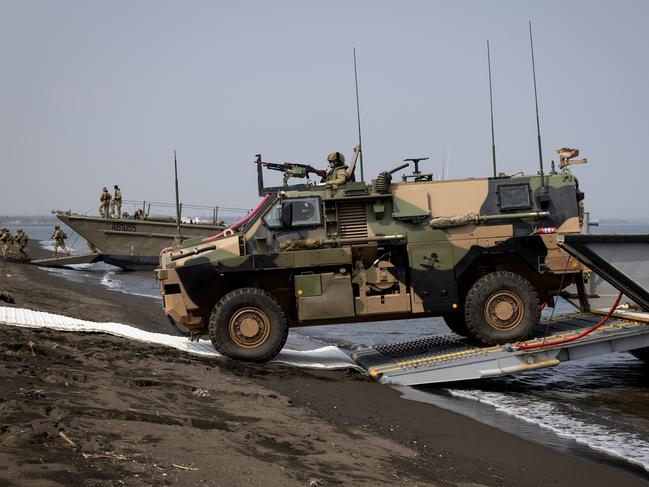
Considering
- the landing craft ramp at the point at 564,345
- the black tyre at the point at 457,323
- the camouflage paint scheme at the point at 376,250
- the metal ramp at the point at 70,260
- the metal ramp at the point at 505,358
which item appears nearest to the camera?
the landing craft ramp at the point at 564,345

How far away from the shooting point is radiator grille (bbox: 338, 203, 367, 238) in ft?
33.1

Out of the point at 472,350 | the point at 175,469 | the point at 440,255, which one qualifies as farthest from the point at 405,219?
the point at 175,469

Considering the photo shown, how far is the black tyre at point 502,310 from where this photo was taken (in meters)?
9.79

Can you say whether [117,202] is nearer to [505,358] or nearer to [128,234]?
[128,234]

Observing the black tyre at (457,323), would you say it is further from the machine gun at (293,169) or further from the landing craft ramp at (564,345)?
the machine gun at (293,169)

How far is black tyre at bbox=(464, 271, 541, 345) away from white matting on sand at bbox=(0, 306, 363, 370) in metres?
1.73

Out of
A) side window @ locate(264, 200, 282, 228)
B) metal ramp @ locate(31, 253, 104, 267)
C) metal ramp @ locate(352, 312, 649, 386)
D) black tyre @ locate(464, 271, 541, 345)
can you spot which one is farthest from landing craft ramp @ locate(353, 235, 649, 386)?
metal ramp @ locate(31, 253, 104, 267)

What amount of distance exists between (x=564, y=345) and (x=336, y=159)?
402 cm

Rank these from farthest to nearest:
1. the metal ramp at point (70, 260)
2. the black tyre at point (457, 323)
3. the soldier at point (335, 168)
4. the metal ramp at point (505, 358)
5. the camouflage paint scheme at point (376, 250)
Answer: the metal ramp at point (70, 260)
the black tyre at point (457, 323)
the soldier at point (335, 168)
the camouflage paint scheme at point (376, 250)
the metal ramp at point (505, 358)

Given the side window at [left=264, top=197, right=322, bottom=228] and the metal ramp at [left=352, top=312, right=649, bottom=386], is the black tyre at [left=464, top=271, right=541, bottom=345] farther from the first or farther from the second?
the side window at [left=264, top=197, right=322, bottom=228]

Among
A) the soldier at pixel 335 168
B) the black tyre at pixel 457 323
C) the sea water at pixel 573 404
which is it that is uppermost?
the soldier at pixel 335 168

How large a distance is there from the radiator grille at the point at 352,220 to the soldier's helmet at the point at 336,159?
0.88m

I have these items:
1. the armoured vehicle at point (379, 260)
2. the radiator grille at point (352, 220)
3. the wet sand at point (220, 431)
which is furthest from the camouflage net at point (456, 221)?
the wet sand at point (220, 431)

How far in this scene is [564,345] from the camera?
9125 millimetres
